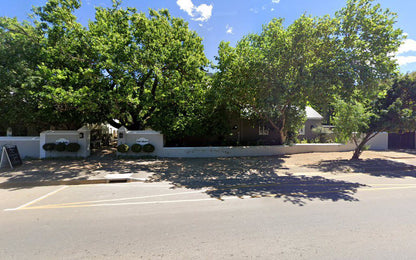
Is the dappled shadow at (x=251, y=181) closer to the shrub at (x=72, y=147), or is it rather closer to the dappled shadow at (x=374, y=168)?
the dappled shadow at (x=374, y=168)

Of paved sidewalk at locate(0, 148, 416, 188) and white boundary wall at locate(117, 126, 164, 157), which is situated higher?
white boundary wall at locate(117, 126, 164, 157)

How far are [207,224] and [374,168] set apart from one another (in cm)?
1087

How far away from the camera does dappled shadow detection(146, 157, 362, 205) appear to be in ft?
21.1

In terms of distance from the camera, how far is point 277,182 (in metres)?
7.91

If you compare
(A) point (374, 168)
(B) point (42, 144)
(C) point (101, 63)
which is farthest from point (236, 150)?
(B) point (42, 144)

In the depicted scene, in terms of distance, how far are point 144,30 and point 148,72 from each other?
93.8 inches

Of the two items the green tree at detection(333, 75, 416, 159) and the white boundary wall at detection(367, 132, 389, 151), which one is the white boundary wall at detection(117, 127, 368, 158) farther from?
the white boundary wall at detection(367, 132, 389, 151)

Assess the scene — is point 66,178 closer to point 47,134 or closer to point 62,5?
point 47,134

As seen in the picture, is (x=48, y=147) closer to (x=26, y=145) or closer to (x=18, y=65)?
(x=26, y=145)

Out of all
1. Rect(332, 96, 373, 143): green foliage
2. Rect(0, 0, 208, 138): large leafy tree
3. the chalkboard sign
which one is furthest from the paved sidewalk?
Rect(0, 0, 208, 138): large leafy tree

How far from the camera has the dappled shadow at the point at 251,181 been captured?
643cm

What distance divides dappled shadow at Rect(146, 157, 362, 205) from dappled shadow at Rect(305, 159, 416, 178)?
2532 mm

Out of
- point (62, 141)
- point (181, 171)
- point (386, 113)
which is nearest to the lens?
point (181, 171)

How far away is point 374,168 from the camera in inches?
416
